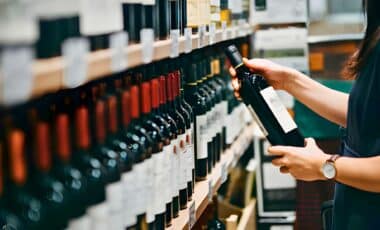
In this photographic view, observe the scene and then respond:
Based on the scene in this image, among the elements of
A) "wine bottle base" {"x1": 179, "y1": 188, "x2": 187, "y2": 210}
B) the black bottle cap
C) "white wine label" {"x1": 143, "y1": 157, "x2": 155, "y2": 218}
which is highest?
the black bottle cap

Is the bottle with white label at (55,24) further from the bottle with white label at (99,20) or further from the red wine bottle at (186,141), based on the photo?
the red wine bottle at (186,141)

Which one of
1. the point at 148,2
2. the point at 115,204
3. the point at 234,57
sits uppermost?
the point at 148,2

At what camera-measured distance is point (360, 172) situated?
217cm

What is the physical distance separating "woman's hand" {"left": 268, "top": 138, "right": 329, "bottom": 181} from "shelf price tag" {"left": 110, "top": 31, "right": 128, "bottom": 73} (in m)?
0.93

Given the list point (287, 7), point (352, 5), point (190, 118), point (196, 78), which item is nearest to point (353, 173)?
point (190, 118)

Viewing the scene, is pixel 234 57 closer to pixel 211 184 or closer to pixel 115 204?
pixel 211 184

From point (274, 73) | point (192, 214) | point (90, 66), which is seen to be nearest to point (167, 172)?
point (192, 214)

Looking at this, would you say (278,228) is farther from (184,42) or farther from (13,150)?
(13,150)

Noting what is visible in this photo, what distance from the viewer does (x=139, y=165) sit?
5.87 feet

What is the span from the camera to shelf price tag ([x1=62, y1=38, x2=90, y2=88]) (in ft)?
4.18

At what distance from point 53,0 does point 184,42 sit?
3.64 ft

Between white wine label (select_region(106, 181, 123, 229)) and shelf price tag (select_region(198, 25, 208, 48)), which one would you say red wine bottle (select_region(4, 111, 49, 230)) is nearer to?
white wine label (select_region(106, 181, 123, 229))

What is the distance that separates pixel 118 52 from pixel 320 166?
982mm

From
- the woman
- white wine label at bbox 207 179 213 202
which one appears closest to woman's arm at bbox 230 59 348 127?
the woman
